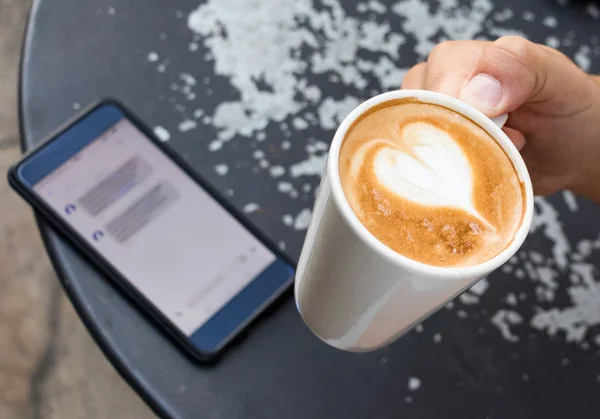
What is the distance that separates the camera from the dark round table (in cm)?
43

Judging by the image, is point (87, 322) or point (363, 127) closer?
point (363, 127)

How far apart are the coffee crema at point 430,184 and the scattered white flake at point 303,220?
154 mm

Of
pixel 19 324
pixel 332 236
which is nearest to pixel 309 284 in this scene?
pixel 332 236

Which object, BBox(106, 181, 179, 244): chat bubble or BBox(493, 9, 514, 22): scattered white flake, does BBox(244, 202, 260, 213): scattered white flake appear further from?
BBox(493, 9, 514, 22): scattered white flake

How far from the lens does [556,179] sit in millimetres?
541

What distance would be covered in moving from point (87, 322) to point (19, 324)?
0.52 meters

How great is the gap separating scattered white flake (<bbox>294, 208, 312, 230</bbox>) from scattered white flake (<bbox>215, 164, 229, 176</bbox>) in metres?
0.07

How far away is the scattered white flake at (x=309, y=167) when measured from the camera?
1.62ft

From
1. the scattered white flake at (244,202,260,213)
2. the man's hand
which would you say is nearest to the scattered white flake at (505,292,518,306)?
the man's hand

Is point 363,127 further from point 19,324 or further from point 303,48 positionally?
point 19,324

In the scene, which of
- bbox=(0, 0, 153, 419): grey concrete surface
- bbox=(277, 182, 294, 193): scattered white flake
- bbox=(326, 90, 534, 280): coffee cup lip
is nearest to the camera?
bbox=(326, 90, 534, 280): coffee cup lip

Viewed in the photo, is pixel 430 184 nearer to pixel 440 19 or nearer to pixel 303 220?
pixel 303 220

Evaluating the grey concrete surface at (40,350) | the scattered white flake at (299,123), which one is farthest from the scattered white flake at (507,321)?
the grey concrete surface at (40,350)

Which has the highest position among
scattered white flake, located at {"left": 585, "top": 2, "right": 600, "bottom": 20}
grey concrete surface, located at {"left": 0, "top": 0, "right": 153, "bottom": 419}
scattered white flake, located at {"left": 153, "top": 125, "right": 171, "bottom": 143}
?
scattered white flake, located at {"left": 153, "top": 125, "right": 171, "bottom": 143}
